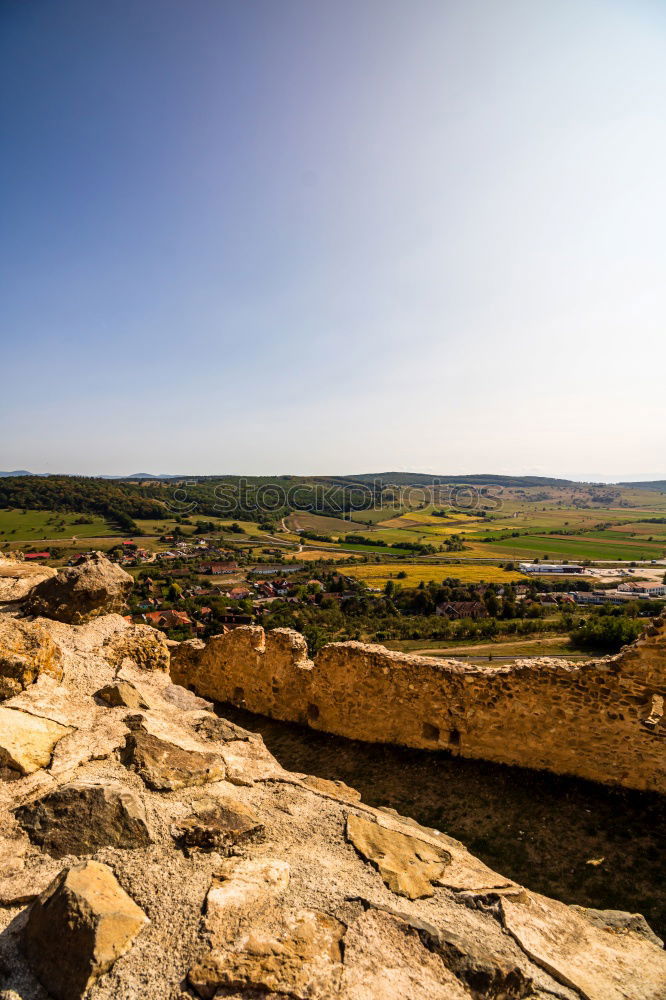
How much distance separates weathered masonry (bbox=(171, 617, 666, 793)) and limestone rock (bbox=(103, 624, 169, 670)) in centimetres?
136

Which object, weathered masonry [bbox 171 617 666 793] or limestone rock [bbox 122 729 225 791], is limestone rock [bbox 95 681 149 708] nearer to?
limestone rock [bbox 122 729 225 791]

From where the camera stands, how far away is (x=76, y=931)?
2670 mm

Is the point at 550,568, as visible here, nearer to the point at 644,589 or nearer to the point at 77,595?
the point at 644,589

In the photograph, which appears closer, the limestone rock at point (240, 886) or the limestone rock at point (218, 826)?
the limestone rock at point (240, 886)

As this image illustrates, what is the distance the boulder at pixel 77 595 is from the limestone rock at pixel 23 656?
4.87 ft

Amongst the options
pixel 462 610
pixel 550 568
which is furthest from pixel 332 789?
pixel 550 568

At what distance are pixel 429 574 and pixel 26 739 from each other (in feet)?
233

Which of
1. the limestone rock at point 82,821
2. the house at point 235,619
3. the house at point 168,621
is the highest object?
the limestone rock at point 82,821

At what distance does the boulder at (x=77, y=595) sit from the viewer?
778 cm

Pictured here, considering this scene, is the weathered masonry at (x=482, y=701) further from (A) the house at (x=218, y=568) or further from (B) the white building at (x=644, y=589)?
(B) the white building at (x=644, y=589)

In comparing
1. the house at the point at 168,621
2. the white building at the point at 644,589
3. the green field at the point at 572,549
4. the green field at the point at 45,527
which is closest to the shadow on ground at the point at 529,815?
the house at the point at 168,621

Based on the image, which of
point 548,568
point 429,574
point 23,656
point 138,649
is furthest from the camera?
point 548,568

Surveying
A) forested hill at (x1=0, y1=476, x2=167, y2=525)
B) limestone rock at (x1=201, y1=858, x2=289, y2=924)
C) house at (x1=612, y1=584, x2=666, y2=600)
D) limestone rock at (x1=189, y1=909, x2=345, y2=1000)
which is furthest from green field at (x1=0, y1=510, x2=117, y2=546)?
house at (x1=612, y1=584, x2=666, y2=600)

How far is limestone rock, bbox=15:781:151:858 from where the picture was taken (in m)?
3.56
